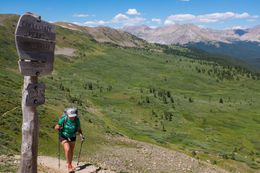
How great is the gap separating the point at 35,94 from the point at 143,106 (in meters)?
85.4

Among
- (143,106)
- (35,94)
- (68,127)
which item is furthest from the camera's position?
(143,106)

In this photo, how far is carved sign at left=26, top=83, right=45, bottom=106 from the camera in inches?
467

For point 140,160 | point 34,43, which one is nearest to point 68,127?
point 34,43

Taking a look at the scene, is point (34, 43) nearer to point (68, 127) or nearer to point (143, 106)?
point (68, 127)

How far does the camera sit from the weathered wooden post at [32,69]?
1143 centimetres

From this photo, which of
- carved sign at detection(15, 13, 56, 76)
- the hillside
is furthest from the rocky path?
carved sign at detection(15, 13, 56, 76)

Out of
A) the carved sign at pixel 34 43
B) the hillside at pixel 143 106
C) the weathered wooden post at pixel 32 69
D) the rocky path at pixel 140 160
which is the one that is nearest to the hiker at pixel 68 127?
the weathered wooden post at pixel 32 69

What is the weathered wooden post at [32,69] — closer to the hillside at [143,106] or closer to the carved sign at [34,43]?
the carved sign at [34,43]

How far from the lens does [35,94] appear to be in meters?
12.0

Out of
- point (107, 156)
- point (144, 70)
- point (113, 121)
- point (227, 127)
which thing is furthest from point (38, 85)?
point (144, 70)

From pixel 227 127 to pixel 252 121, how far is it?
541 inches

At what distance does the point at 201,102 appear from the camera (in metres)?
117

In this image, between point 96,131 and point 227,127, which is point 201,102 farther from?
point 96,131

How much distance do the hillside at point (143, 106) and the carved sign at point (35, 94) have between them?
535 inches
